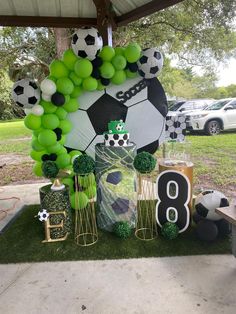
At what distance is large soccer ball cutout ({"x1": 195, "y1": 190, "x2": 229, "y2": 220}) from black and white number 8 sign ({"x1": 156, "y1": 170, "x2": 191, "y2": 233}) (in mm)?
128

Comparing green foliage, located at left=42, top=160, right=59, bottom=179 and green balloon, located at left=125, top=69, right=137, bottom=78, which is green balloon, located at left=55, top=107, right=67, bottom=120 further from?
green balloon, located at left=125, top=69, right=137, bottom=78

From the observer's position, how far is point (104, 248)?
2344 mm

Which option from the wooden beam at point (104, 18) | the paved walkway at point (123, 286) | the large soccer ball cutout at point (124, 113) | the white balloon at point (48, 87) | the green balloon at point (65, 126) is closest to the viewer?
the paved walkway at point (123, 286)

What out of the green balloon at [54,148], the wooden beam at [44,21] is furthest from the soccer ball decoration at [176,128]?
the wooden beam at [44,21]

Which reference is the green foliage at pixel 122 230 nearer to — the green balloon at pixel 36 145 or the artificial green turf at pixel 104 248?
the artificial green turf at pixel 104 248

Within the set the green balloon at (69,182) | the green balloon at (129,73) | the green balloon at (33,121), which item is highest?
the green balloon at (129,73)

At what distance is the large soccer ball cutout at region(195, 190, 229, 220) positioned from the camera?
241 cm

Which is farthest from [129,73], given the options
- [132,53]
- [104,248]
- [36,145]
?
[104,248]

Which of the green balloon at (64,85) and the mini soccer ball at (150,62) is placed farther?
the mini soccer ball at (150,62)

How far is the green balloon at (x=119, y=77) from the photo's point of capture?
3006 mm

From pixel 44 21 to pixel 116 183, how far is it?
2.32 metres

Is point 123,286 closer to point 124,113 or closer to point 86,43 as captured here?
point 124,113

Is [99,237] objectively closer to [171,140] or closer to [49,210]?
[49,210]

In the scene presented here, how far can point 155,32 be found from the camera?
6.74 metres
